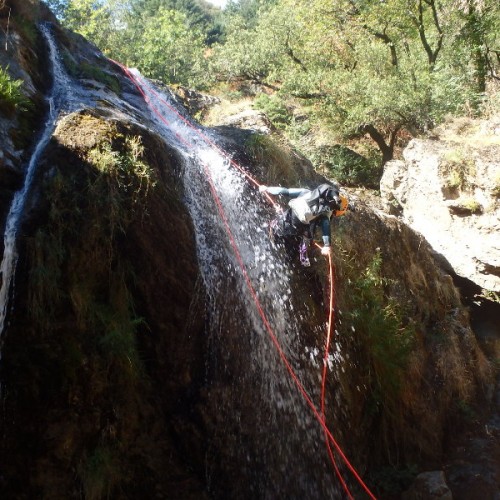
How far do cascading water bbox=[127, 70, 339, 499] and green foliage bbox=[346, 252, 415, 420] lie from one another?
1.09 m

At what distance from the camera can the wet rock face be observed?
9.32 metres

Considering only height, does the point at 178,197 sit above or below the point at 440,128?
below

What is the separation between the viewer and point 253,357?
506 centimetres

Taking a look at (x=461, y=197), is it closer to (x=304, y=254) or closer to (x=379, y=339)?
(x=379, y=339)

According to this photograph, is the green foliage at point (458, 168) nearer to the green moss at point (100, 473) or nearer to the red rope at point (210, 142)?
the red rope at point (210, 142)

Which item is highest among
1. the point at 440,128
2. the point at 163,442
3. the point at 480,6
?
the point at 480,6

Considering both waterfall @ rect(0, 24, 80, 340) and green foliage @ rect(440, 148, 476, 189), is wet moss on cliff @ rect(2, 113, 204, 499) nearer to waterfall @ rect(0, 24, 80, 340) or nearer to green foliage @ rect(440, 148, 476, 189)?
waterfall @ rect(0, 24, 80, 340)

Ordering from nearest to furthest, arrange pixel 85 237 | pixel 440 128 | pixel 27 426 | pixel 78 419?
1. pixel 27 426
2. pixel 78 419
3. pixel 85 237
4. pixel 440 128

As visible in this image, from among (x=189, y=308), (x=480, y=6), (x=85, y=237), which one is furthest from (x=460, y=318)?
(x=480, y=6)

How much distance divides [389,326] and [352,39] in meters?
11.2

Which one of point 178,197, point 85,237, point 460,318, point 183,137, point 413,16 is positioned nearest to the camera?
point 85,237

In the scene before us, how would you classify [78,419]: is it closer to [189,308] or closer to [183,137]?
[189,308]

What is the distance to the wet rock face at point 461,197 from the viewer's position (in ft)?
30.6

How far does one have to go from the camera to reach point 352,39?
14.0 metres
